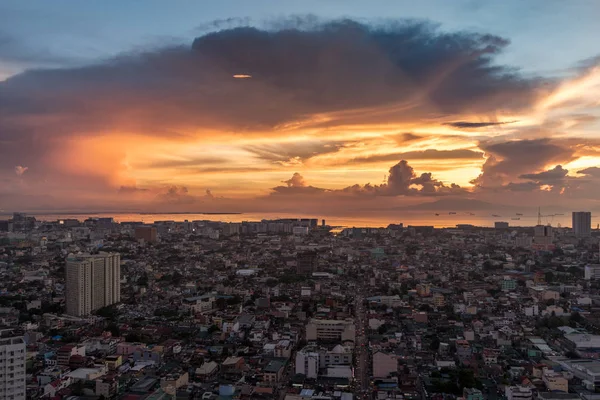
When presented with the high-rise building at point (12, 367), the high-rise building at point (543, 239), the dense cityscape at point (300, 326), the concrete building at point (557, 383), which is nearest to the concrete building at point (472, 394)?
the dense cityscape at point (300, 326)

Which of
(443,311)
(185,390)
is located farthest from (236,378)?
(443,311)

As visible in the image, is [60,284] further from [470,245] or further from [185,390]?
[470,245]

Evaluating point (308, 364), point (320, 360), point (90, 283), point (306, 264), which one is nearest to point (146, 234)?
point (306, 264)

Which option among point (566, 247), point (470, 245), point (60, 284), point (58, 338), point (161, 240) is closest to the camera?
point (58, 338)

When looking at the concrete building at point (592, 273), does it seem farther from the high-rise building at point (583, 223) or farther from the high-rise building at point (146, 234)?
the high-rise building at point (146, 234)

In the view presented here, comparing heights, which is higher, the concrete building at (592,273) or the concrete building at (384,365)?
the concrete building at (592,273)

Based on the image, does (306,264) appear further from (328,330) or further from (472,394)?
(472,394)

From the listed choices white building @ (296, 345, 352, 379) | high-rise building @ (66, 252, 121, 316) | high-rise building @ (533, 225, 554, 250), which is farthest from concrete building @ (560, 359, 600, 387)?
high-rise building @ (533, 225, 554, 250)
